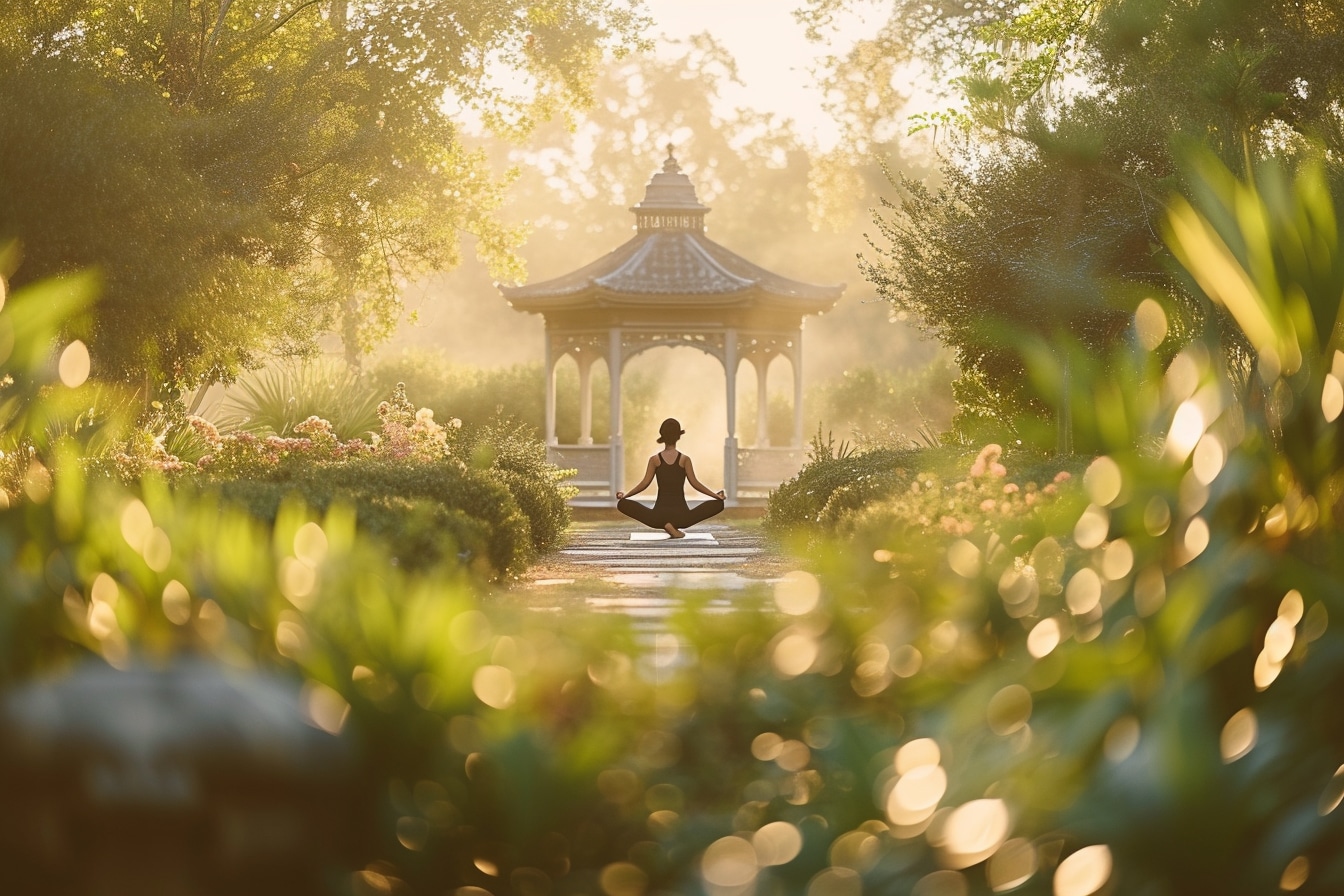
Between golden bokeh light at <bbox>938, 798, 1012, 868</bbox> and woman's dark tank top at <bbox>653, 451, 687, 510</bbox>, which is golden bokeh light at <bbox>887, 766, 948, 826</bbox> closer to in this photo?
golden bokeh light at <bbox>938, 798, 1012, 868</bbox>

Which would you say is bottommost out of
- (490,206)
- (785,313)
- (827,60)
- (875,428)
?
(875,428)

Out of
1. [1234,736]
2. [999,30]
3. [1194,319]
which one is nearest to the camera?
[1234,736]

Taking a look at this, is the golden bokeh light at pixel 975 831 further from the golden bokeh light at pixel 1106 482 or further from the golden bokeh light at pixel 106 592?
the golden bokeh light at pixel 106 592

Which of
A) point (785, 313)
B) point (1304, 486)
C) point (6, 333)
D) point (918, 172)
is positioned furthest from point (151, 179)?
point (918, 172)

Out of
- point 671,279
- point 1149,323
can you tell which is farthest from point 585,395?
point 1149,323

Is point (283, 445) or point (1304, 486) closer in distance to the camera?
point (1304, 486)

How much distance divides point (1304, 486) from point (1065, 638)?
60cm

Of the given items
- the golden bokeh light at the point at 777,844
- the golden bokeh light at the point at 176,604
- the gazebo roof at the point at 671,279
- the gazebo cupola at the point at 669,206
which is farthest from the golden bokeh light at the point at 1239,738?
the gazebo cupola at the point at 669,206

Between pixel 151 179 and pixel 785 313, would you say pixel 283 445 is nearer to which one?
pixel 151 179

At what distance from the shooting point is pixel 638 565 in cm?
1245

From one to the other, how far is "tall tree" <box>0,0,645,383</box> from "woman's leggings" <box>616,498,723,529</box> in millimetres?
5934

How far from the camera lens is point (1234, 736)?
5.26 ft

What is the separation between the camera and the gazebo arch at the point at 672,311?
75.7 ft

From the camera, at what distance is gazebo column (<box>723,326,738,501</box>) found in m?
23.2
